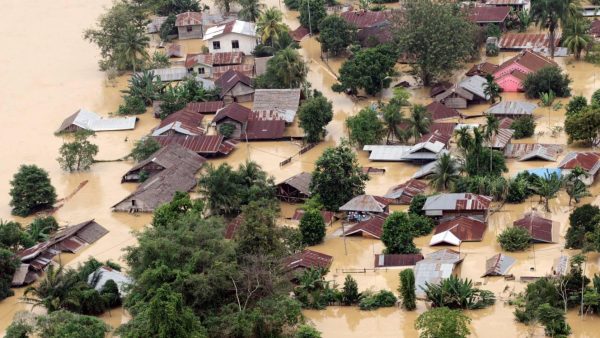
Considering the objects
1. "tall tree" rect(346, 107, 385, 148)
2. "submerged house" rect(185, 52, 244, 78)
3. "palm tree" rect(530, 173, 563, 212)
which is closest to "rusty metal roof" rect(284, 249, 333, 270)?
"palm tree" rect(530, 173, 563, 212)

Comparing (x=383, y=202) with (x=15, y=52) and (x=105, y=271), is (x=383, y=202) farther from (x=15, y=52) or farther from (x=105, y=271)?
(x=15, y=52)

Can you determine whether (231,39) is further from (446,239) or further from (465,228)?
(446,239)

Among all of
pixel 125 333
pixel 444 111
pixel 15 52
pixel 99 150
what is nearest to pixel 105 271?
pixel 125 333

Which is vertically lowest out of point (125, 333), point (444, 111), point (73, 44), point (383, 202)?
point (125, 333)

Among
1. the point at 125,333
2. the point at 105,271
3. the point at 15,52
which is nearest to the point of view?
the point at 125,333

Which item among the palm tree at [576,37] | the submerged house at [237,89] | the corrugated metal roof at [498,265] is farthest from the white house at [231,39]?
the corrugated metal roof at [498,265]

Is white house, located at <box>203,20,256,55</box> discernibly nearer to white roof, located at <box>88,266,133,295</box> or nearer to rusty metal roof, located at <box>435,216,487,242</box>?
rusty metal roof, located at <box>435,216,487,242</box>

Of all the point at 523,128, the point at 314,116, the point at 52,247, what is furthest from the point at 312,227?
the point at 523,128

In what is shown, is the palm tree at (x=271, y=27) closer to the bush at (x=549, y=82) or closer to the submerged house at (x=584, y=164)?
the bush at (x=549, y=82)
